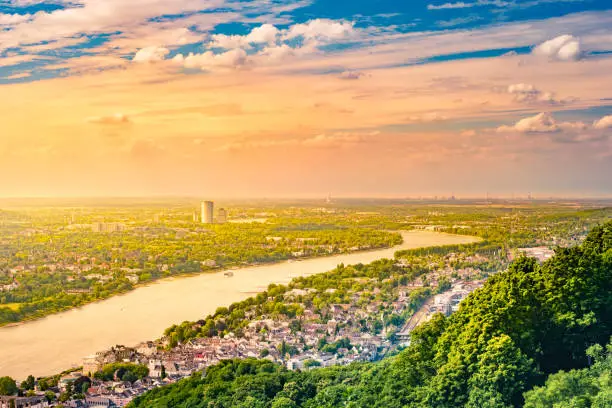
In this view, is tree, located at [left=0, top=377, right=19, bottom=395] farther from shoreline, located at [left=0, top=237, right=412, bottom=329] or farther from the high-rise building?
the high-rise building

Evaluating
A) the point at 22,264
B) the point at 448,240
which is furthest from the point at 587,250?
the point at 448,240

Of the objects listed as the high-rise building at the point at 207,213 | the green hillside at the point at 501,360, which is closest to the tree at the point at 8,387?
the green hillside at the point at 501,360

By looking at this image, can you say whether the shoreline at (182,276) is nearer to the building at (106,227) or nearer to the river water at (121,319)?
the river water at (121,319)

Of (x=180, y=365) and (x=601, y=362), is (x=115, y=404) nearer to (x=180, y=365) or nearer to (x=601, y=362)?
(x=180, y=365)

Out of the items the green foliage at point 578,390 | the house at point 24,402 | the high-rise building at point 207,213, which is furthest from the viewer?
the high-rise building at point 207,213

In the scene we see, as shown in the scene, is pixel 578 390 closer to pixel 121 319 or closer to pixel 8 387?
pixel 8 387

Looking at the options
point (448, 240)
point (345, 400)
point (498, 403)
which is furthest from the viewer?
point (448, 240)
